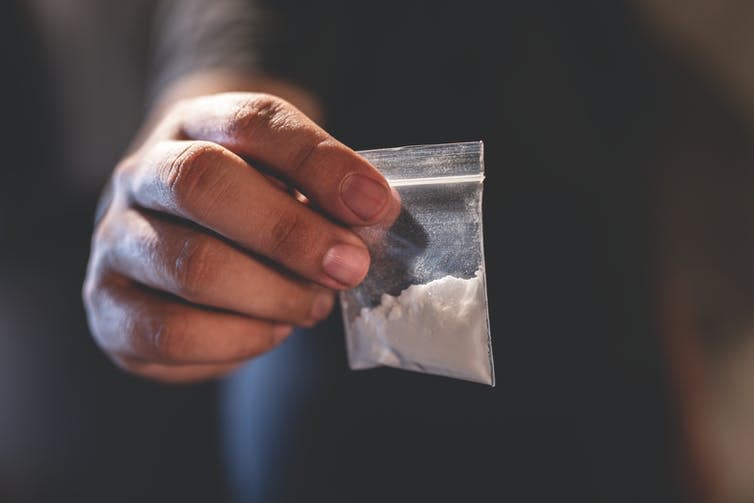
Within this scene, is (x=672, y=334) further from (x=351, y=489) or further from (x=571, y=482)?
(x=351, y=489)

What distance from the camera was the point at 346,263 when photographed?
1.27 feet

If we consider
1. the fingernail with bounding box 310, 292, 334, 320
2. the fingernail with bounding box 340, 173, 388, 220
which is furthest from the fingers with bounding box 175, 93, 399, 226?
the fingernail with bounding box 310, 292, 334, 320

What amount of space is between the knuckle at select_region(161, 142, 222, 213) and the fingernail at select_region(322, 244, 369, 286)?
0.11 m

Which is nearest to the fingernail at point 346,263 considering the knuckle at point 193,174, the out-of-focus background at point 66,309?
the knuckle at point 193,174

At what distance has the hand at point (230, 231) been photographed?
1.23ft

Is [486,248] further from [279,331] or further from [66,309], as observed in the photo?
[66,309]

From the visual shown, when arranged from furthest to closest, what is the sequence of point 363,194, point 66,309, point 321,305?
point 66,309 → point 321,305 → point 363,194

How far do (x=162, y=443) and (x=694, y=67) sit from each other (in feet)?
3.94

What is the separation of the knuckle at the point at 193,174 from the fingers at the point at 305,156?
26 millimetres

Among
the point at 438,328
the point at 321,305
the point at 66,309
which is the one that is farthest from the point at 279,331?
the point at 66,309

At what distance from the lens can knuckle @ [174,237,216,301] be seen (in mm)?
405

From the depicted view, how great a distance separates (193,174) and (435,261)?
0.66 feet

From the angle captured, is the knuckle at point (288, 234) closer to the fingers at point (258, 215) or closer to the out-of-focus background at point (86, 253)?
the fingers at point (258, 215)

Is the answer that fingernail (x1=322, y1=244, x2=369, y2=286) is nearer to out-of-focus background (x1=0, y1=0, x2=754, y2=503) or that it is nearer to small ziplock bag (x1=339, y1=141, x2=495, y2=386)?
small ziplock bag (x1=339, y1=141, x2=495, y2=386)
